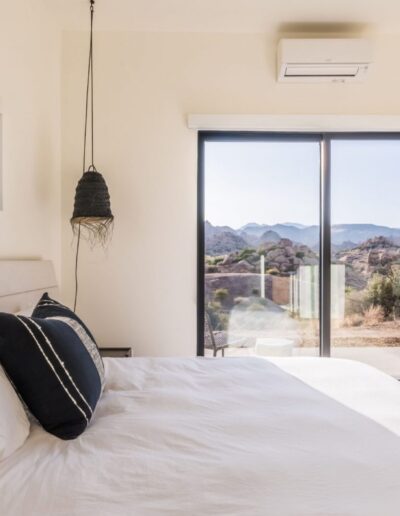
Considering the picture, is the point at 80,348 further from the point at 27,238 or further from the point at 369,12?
the point at 369,12

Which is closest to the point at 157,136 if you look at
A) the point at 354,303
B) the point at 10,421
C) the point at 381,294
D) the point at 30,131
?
the point at 30,131

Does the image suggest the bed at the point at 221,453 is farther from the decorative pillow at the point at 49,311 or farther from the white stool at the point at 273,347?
the white stool at the point at 273,347

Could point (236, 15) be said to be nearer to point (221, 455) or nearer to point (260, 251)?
point (260, 251)

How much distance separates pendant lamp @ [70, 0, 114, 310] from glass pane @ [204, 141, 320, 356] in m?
0.75

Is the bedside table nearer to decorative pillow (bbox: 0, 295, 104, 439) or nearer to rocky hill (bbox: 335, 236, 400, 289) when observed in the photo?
decorative pillow (bbox: 0, 295, 104, 439)

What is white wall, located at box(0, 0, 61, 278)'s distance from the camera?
1.88 meters

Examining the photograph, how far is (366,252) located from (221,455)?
2.24 metres

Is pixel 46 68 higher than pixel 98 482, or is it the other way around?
pixel 46 68

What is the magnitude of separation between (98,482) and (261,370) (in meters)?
0.97

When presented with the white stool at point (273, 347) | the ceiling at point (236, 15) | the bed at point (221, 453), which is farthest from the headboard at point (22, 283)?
the ceiling at point (236, 15)

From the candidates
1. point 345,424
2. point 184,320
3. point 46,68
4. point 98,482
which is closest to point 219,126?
point 46,68

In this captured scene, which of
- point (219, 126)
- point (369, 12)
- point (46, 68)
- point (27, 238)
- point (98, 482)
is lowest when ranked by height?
point (98, 482)

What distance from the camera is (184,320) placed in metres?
2.68

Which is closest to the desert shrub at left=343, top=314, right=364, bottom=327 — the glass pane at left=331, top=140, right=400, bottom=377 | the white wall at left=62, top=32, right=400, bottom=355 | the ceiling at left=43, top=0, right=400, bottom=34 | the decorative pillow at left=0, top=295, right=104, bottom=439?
the glass pane at left=331, top=140, right=400, bottom=377
